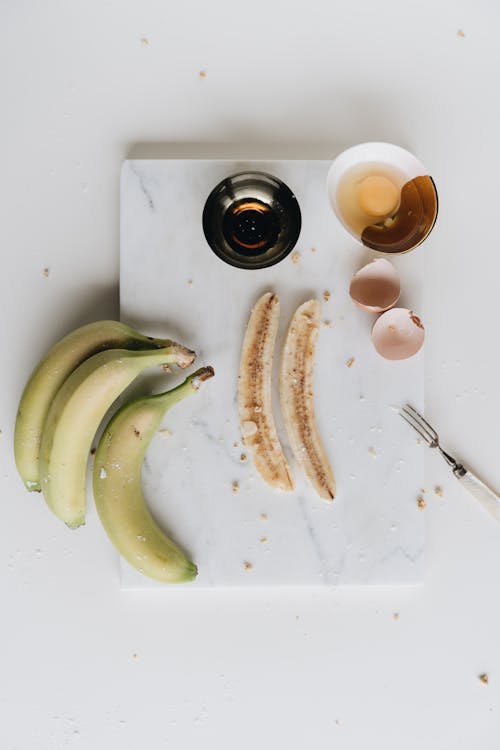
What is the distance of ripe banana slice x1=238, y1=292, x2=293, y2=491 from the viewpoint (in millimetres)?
1033

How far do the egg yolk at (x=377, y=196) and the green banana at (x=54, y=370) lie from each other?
39 centimetres

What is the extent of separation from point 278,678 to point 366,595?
0.21 metres

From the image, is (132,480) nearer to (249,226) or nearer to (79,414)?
(79,414)

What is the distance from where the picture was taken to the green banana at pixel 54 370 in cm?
98

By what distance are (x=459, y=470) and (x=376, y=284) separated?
0.34m

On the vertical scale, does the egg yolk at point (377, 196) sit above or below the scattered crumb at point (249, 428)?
above

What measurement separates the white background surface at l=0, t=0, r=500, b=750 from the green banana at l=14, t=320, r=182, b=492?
0.08m

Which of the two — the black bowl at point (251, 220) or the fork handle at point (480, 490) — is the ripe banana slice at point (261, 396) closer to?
the black bowl at point (251, 220)

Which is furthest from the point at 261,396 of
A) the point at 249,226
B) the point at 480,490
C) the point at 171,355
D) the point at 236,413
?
the point at 480,490

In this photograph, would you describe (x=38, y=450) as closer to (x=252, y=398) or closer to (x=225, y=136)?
(x=252, y=398)

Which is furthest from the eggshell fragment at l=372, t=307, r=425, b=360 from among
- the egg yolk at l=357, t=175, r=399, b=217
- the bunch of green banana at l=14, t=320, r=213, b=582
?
the bunch of green banana at l=14, t=320, r=213, b=582

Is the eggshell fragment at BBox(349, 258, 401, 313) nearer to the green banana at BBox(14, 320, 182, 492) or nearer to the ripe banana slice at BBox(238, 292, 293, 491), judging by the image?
the ripe banana slice at BBox(238, 292, 293, 491)

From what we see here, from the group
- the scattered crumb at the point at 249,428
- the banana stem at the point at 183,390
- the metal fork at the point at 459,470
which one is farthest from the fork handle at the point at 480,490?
the banana stem at the point at 183,390

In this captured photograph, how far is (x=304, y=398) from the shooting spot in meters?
1.04
